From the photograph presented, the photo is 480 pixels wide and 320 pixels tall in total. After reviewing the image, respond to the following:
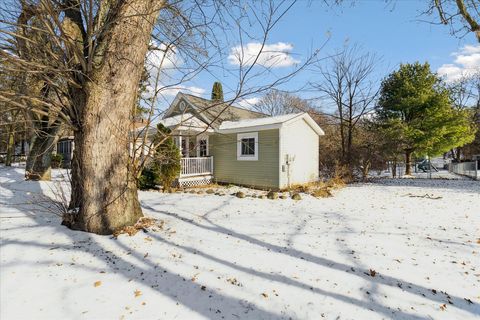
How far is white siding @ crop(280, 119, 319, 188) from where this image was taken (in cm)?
1183

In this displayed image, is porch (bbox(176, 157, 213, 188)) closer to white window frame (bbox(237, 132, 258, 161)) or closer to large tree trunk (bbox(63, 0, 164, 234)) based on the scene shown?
white window frame (bbox(237, 132, 258, 161))

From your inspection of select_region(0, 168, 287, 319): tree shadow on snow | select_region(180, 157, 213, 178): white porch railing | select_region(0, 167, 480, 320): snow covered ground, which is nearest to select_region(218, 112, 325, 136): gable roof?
select_region(180, 157, 213, 178): white porch railing

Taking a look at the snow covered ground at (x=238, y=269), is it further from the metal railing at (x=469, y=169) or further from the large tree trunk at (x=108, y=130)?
the metal railing at (x=469, y=169)

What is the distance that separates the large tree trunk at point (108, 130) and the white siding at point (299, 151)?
Result: 8126 mm

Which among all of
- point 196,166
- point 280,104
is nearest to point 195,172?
point 196,166

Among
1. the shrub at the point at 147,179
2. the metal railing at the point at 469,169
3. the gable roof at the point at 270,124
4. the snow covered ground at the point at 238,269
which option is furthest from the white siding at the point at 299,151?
the metal railing at the point at 469,169

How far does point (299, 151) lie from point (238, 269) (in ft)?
33.0

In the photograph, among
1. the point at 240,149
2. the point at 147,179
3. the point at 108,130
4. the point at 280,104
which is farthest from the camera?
the point at 280,104

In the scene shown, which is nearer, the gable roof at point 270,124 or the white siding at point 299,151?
the gable roof at point 270,124

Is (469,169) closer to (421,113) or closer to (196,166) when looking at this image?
(421,113)

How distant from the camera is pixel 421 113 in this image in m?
19.1

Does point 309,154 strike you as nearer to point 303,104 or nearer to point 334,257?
point 334,257

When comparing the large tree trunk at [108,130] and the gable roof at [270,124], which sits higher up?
the gable roof at [270,124]

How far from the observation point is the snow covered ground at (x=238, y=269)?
2.64 metres
